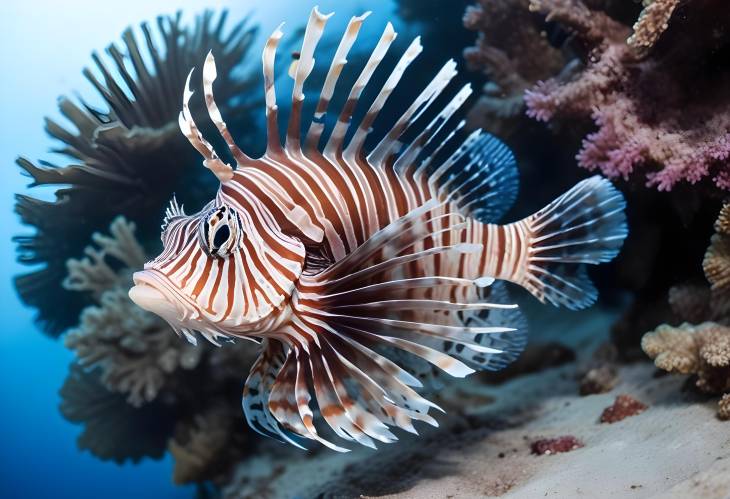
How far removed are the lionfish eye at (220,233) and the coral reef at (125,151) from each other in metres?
2.26

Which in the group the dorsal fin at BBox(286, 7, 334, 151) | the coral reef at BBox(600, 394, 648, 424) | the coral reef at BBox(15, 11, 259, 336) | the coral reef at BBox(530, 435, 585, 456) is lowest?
the coral reef at BBox(600, 394, 648, 424)

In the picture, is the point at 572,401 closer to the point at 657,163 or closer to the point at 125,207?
the point at 657,163

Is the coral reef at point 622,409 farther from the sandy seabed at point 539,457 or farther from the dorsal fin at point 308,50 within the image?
the dorsal fin at point 308,50

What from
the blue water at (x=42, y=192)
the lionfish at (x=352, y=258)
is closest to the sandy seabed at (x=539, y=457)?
the lionfish at (x=352, y=258)

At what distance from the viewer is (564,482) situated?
1999mm

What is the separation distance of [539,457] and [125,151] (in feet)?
11.0

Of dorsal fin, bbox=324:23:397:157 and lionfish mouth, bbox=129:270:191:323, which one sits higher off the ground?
dorsal fin, bbox=324:23:397:157

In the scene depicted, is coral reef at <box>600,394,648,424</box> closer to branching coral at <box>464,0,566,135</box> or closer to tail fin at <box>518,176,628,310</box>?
tail fin at <box>518,176,628,310</box>

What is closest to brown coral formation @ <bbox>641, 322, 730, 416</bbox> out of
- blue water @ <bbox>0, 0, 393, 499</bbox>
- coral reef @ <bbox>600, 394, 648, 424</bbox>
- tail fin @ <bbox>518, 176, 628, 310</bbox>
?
coral reef @ <bbox>600, 394, 648, 424</bbox>

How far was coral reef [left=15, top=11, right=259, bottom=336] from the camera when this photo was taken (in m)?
3.58

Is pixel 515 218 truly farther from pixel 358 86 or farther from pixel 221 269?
pixel 221 269

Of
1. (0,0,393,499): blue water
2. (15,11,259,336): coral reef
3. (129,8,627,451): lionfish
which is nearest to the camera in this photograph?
(129,8,627,451): lionfish

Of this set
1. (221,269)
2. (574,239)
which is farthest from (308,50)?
(574,239)

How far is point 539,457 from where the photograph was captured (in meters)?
2.52
